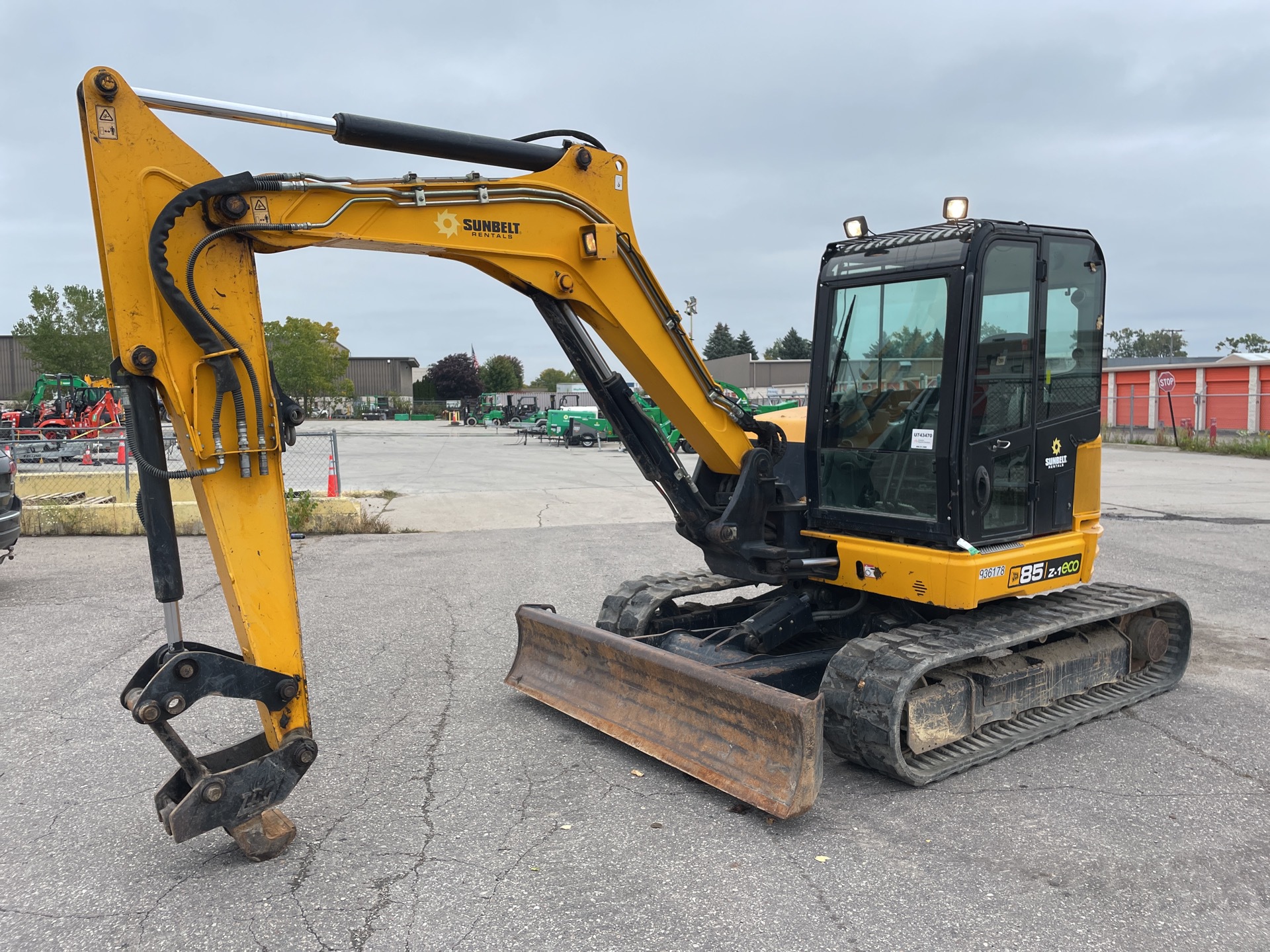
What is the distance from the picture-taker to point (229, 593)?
3.97m

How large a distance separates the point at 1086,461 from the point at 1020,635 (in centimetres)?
134

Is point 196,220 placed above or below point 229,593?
above

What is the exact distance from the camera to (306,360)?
228 ft

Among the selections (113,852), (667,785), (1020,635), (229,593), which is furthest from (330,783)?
(1020,635)

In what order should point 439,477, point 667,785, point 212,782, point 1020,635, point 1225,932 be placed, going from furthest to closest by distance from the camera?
point 439,477, point 1020,635, point 667,785, point 212,782, point 1225,932

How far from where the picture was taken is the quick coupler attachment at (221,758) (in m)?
3.72

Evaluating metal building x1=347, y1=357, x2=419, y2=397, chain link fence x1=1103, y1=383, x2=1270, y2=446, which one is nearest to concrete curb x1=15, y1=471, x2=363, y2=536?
chain link fence x1=1103, y1=383, x2=1270, y2=446

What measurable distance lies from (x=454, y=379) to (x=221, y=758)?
8737cm

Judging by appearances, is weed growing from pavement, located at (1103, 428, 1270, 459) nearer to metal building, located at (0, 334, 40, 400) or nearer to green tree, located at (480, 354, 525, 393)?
green tree, located at (480, 354, 525, 393)

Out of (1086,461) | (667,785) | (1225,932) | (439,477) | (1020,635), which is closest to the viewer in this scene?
(1225,932)

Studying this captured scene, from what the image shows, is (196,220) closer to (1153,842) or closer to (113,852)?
(113,852)

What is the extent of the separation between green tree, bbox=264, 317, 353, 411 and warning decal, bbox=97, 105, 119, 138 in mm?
62840

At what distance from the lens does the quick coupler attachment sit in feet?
12.2

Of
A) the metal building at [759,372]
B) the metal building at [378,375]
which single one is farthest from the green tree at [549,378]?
the metal building at [759,372]
